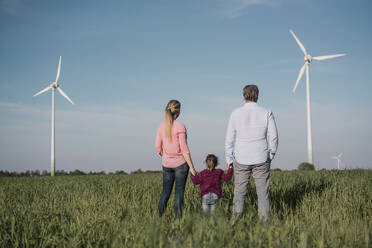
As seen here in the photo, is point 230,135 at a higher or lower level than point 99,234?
higher

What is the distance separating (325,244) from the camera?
11.1ft

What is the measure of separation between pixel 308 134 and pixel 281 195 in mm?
22337

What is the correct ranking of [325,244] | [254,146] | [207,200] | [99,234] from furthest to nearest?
[207,200] < [254,146] < [99,234] < [325,244]

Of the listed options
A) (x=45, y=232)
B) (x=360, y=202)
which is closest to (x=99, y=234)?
(x=45, y=232)

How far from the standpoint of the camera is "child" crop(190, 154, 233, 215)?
560 cm

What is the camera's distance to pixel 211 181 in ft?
18.4

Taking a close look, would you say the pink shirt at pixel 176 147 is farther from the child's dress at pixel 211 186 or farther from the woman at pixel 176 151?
the child's dress at pixel 211 186

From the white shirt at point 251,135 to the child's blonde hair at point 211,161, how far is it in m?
0.32

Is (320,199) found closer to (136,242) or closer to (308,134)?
(136,242)

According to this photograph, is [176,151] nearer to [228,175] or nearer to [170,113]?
[170,113]

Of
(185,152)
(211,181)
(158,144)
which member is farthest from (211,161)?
(158,144)

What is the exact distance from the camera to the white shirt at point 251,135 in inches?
206

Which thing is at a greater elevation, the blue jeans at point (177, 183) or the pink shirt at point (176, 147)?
the pink shirt at point (176, 147)

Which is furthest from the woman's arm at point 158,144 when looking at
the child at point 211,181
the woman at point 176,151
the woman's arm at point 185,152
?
the child at point 211,181
